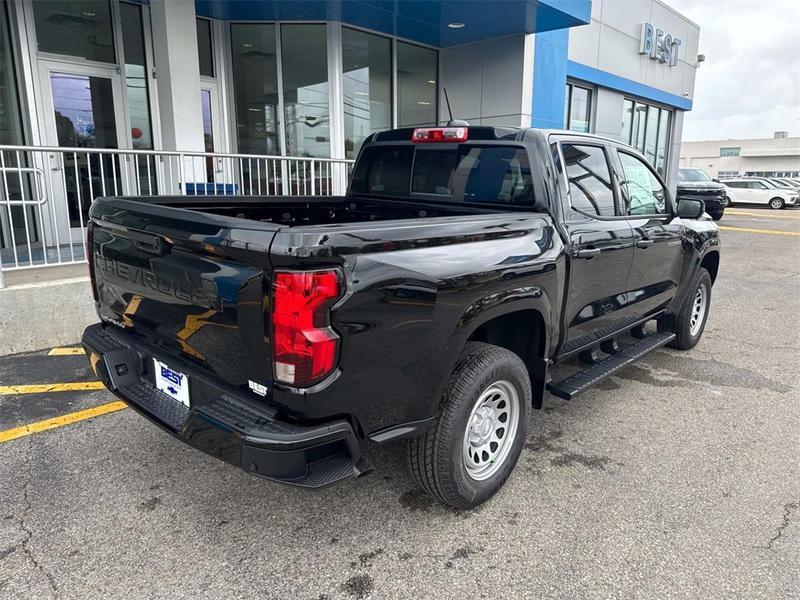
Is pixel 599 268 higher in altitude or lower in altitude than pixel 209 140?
lower

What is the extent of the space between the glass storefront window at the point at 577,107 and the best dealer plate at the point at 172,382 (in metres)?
12.8

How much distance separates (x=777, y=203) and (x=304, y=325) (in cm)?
3186

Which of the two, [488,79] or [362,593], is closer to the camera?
[362,593]

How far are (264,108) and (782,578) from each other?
9.86 m

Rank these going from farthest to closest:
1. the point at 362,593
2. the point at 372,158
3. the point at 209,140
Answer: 1. the point at 209,140
2. the point at 372,158
3. the point at 362,593

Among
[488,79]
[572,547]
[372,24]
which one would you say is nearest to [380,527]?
[572,547]

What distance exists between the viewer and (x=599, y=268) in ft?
12.1

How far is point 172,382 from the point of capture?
8.66 feet

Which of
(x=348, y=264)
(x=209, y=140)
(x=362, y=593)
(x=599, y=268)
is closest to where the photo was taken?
(x=348, y=264)

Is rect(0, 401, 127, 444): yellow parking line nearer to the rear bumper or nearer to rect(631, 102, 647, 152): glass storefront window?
the rear bumper

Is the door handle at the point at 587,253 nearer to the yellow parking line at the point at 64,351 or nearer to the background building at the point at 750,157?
the yellow parking line at the point at 64,351

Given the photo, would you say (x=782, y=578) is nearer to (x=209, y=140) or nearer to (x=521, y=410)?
(x=521, y=410)

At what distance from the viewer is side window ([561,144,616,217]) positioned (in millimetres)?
3557

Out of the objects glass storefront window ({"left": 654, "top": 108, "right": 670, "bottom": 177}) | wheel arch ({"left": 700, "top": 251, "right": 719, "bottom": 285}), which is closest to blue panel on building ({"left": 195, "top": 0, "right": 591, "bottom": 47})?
wheel arch ({"left": 700, "top": 251, "right": 719, "bottom": 285})
